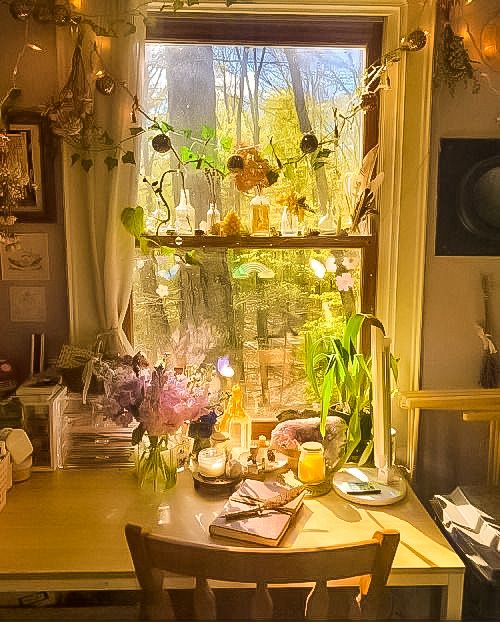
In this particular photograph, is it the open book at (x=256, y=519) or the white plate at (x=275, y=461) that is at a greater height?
the white plate at (x=275, y=461)

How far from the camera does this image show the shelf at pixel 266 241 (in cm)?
212

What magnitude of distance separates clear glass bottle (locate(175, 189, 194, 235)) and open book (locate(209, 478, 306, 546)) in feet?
2.39

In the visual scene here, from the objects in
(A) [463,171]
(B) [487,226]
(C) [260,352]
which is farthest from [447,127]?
(C) [260,352]

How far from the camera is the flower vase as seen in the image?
6.44 ft

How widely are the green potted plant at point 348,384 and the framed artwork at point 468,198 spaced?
35 cm

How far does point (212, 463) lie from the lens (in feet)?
6.46

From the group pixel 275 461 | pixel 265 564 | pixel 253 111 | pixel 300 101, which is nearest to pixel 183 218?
pixel 253 111

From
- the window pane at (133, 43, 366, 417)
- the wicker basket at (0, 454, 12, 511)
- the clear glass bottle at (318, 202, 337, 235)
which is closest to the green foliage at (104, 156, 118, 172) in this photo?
the window pane at (133, 43, 366, 417)

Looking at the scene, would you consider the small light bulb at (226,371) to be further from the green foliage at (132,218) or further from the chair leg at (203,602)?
the chair leg at (203,602)

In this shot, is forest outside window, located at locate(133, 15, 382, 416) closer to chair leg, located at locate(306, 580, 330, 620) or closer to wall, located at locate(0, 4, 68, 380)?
→ wall, located at locate(0, 4, 68, 380)

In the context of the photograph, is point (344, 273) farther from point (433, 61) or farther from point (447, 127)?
point (433, 61)

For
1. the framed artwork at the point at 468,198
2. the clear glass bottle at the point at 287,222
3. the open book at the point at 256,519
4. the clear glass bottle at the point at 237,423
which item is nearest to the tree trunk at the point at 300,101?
the clear glass bottle at the point at 287,222

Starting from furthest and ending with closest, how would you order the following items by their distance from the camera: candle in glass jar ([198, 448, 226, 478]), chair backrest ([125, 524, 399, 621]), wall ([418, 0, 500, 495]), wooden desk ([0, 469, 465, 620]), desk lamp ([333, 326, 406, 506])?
wall ([418, 0, 500, 495]) → candle in glass jar ([198, 448, 226, 478]) → desk lamp ([333, 326, 406, 506]) → wooden desk ([0, 469, 465, 620]) → chair backrest ([125, 524, 399, 621])

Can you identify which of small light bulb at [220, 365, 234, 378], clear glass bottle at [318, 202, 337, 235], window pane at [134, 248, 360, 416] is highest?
clear glass bottle at [318, 202, 337, 235]
